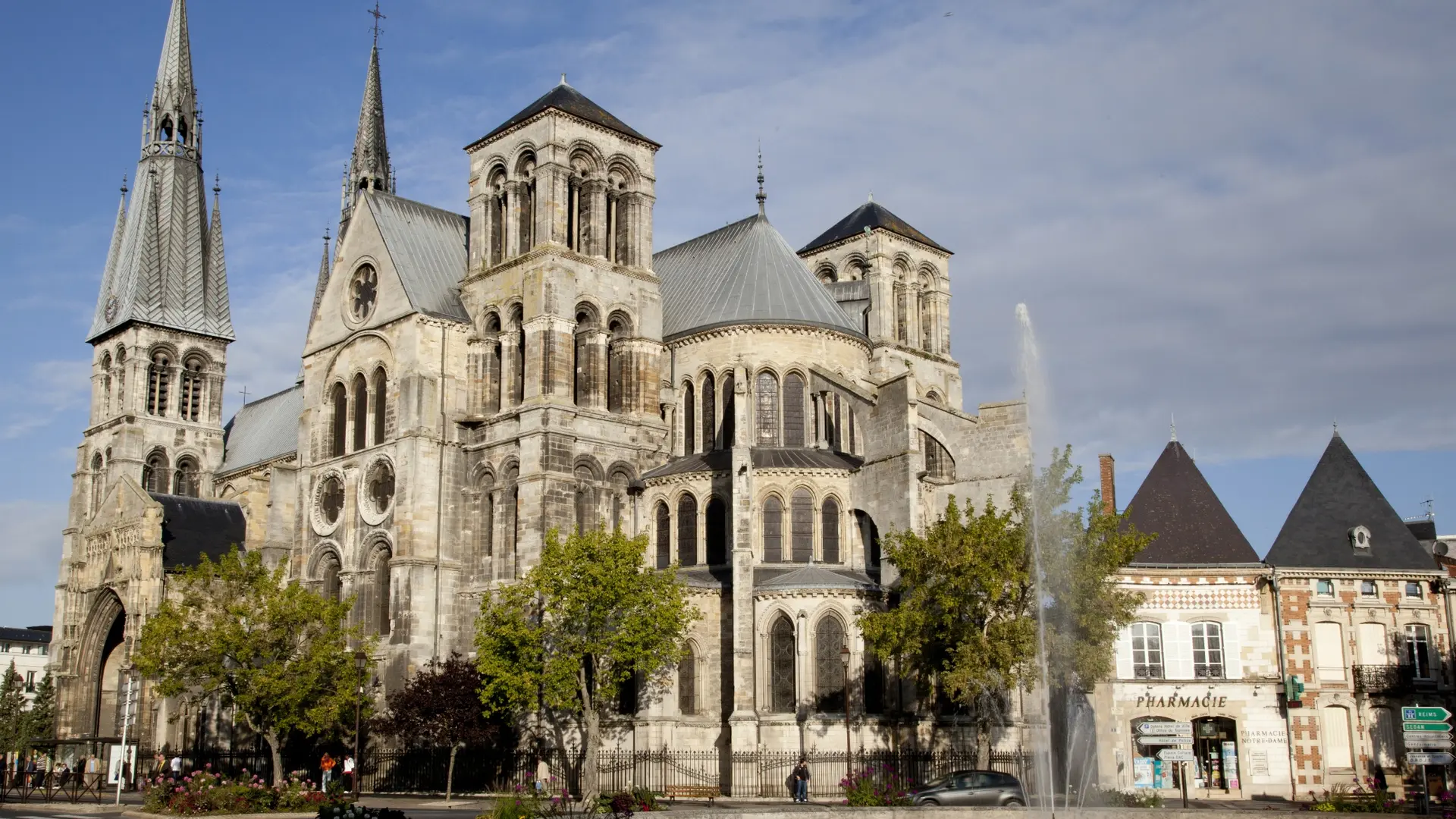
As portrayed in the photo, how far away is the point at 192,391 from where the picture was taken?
2830 inches

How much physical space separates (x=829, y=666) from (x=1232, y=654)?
39.9 ft

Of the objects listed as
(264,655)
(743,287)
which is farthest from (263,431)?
(743,287)

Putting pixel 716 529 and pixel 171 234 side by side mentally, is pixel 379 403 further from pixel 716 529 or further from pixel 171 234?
pixel 171 234

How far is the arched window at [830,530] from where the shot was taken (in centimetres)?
4381

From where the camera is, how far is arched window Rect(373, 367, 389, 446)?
4978 centimetres

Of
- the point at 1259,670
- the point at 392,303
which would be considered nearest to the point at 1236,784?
the point at 1259,670

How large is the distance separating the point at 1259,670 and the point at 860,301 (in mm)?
21975

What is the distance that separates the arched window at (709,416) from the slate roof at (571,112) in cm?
929

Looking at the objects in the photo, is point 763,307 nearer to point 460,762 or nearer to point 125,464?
point 460,762

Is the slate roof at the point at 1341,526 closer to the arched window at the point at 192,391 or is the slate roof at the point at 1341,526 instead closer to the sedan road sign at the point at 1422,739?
the sedan road sign at the point at 1422,739

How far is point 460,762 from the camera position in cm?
4453

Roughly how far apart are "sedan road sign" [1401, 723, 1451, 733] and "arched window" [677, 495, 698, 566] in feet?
72.2

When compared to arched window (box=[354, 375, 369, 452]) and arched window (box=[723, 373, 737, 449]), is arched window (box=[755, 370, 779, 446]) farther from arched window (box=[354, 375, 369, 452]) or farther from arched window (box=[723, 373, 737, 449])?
arched window (box=[354, 375, 369, 452])

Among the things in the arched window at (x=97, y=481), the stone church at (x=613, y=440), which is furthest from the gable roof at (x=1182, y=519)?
the arched window at (x=97, y=481)
